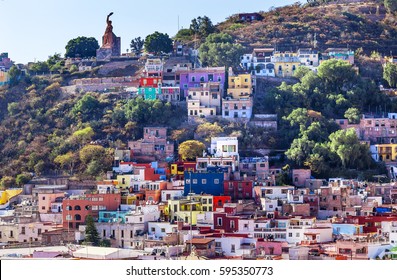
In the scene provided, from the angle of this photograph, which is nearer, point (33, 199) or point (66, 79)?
point (33, 199)

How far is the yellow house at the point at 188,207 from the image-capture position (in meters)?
21.0

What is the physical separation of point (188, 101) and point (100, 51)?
16.2 ft

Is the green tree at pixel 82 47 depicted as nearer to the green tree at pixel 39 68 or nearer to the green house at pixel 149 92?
the green tree at pixel 39 68

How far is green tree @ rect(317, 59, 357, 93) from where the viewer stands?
88.1 feet

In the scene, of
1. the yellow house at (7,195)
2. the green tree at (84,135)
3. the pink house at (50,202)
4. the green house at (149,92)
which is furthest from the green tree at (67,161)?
the green house at (149,92)

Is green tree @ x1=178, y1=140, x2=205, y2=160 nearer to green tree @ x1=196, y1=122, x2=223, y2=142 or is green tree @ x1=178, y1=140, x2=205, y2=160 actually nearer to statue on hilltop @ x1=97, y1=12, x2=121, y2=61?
green tree @ x1=196, y1=122, x2=223, y2=142

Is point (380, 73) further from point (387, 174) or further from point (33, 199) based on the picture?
point (33, 199)

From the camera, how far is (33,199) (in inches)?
904

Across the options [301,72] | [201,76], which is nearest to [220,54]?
[201,76]

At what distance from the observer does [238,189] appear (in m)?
22.3

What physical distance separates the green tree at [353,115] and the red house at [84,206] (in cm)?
588

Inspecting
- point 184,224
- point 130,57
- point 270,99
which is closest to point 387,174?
point 270,99

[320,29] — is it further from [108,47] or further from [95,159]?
[95,159]
